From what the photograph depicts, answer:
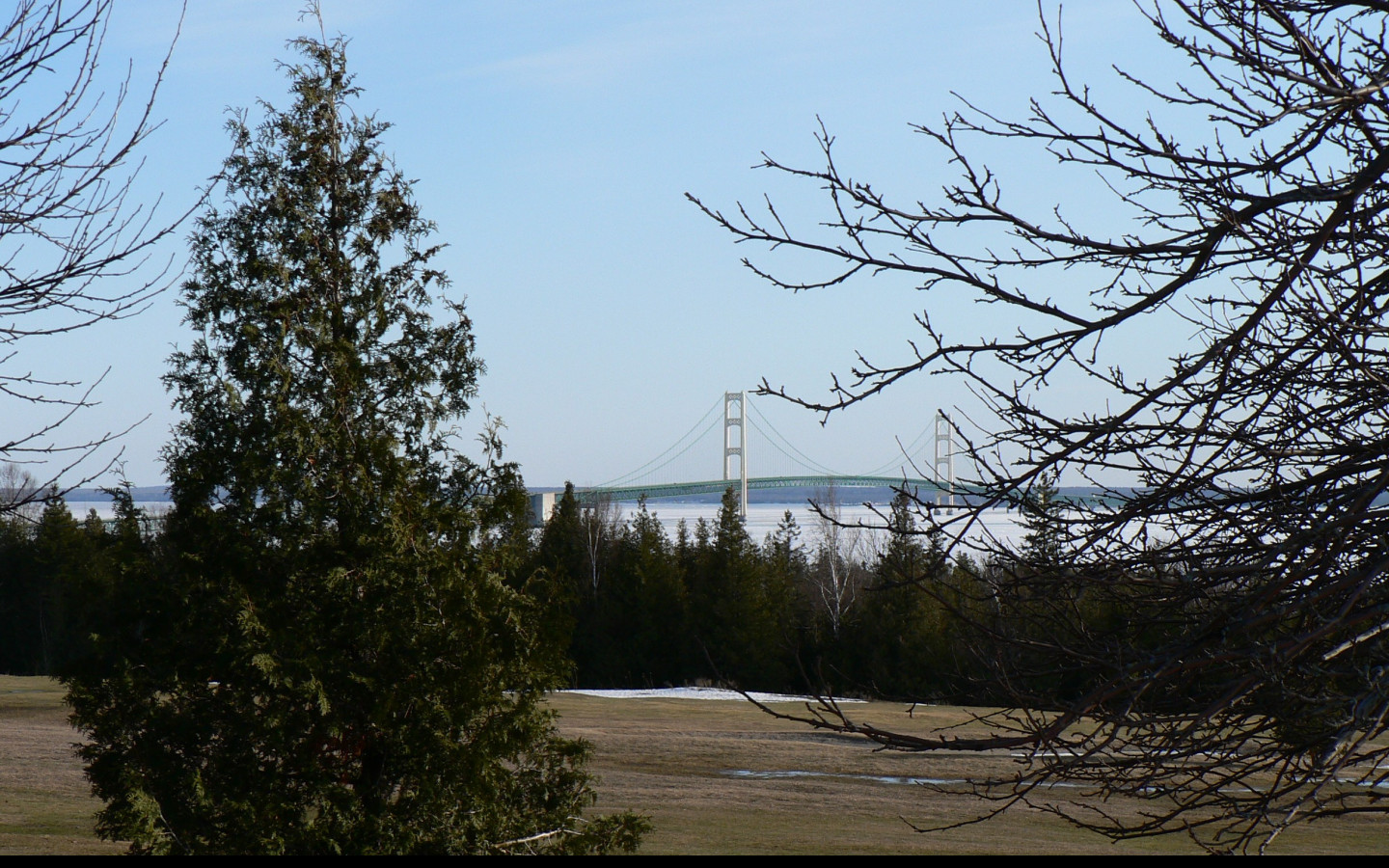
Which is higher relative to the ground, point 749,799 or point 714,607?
point 714,607

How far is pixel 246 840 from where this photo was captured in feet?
26.5

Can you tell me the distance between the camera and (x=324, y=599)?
8836mm

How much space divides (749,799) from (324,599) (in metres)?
10.1

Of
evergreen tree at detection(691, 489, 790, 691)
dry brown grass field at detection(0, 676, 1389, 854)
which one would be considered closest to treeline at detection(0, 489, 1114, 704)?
evergreen tree at detection(691, 489, 790, 691)

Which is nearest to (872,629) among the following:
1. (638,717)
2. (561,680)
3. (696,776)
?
(638,717)

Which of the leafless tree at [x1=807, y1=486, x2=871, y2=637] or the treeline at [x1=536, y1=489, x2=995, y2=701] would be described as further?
the leafless tree at [x1=807, y1=486, x2=871, y2=637]

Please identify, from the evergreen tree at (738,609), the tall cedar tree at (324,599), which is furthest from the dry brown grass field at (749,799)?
the evergreen tree at (738,609)

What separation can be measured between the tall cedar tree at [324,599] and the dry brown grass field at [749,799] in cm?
370

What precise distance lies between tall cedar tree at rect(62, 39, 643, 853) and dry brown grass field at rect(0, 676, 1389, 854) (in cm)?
370

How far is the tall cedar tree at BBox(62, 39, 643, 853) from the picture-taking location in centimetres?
841

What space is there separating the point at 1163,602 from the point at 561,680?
23.0 ft

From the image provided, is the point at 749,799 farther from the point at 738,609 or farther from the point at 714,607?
the point at 714,607

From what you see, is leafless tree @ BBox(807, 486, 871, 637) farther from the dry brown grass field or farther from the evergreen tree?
the dry brown grass field

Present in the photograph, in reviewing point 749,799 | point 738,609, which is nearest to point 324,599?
point 749,799
